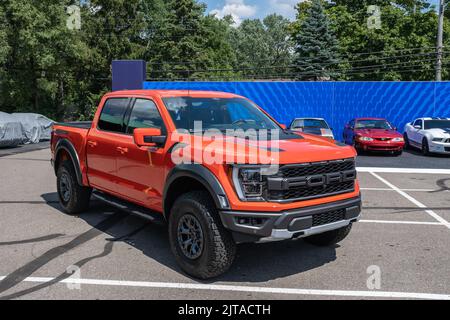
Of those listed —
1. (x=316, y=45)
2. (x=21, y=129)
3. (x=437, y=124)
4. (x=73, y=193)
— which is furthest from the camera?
(x=316, y=45)

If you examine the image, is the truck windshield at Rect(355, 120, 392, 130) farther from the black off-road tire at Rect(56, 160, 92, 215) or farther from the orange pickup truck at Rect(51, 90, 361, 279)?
the black off-road tire at Rect(56, 160, 92, 215)

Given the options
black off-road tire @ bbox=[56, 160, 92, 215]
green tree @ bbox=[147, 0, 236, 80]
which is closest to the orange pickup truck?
black off-road tire @ bbox=[56, 160, 92, 215]

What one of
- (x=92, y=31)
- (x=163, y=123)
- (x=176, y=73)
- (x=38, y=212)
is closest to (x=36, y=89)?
(x=92, y=31)

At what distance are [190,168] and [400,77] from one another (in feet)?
131

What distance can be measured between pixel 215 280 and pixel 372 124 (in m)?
13.7

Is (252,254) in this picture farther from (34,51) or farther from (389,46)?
(389,46)

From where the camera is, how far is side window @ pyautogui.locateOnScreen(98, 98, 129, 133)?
5945 mm

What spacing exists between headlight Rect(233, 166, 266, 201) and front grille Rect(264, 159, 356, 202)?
3.1 inches

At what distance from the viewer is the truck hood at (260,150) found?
4.19 meters

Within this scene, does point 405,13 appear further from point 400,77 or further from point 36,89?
point 36,89

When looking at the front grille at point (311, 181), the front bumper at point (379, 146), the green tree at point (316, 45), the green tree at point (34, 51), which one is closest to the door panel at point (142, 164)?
the front grille at point (311, 181)

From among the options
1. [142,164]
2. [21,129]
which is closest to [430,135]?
[142,164]

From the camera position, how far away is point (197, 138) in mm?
4727

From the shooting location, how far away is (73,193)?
275 inches
